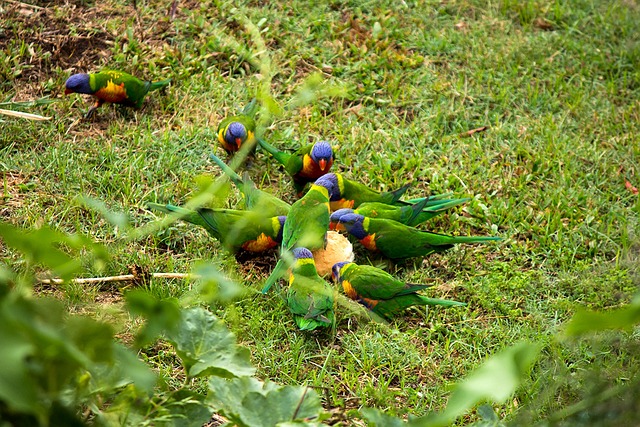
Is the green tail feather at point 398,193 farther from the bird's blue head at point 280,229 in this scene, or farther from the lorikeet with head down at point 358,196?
the bird's blue head at point 280,229

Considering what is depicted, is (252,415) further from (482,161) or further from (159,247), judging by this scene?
(482,161)

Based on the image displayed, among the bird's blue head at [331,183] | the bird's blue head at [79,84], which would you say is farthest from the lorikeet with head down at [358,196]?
the bird's blue head at [79,84]

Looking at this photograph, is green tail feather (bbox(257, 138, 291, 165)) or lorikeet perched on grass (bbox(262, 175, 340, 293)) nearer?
lorikeet perched on grass (bbox(262, 175, 340, 293))

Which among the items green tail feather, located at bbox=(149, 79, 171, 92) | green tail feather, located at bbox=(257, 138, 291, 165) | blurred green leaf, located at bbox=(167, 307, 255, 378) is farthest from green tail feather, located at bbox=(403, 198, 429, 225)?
blurred green leaf, located at bbox=(167, 307, 255, 378)

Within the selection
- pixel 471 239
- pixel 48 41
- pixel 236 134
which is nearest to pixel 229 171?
pixel 236 134

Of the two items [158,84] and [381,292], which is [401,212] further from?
[158,84]

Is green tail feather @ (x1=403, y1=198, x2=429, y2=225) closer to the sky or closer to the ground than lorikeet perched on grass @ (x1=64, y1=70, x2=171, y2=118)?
closer to the ground

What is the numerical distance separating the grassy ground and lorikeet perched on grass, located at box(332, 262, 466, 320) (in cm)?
9

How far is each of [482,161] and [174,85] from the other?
6.70ft

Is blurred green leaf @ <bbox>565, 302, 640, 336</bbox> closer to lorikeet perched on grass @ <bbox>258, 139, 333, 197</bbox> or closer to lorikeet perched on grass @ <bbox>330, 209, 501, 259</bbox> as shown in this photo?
lorikeet perched on grass @ <bbox>330, 209, 501, 259</bbox>

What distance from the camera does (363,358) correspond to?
2953mm

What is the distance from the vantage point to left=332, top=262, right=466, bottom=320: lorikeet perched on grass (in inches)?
125

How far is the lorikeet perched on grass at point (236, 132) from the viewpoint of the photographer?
3.90m

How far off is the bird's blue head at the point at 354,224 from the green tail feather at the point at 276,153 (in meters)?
0.59
